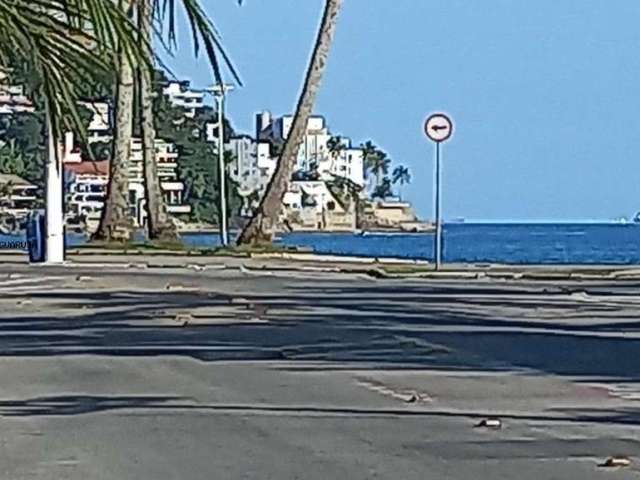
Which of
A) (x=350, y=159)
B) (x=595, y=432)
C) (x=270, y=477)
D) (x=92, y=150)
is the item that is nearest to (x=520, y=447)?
(x=595, y=432)

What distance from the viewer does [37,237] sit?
39.6 meters

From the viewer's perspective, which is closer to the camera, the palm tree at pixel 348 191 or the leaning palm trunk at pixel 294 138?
the leaning palm trunk at pixel 294 138

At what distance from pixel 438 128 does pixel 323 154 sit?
10002 centimetres

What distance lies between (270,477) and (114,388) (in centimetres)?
511

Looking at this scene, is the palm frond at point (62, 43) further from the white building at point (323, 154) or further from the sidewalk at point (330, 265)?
the white building at point (323, 154)

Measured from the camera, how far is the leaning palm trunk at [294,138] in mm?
45781

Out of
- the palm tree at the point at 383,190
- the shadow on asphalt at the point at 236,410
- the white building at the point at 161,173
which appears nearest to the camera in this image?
the shadow on asphalt at the point at 236,410

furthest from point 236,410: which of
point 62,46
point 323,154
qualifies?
point 323,154

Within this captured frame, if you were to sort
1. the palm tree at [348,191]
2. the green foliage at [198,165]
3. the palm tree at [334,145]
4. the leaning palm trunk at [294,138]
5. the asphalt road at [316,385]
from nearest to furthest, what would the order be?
the asphalt road at [316,385] < the leaning palm trunk at [294,138] < the green foliage at [198,165] < the palm tree at [348,191] < the palm tree at [334,145]

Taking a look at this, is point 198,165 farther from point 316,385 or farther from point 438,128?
point 316,385

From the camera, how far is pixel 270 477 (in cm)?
991

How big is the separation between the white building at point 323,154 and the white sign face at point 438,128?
79.7m

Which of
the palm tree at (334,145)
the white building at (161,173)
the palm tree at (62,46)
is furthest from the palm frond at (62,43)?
the palm tree at (334,145)

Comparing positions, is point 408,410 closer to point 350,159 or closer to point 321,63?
point 321,63
